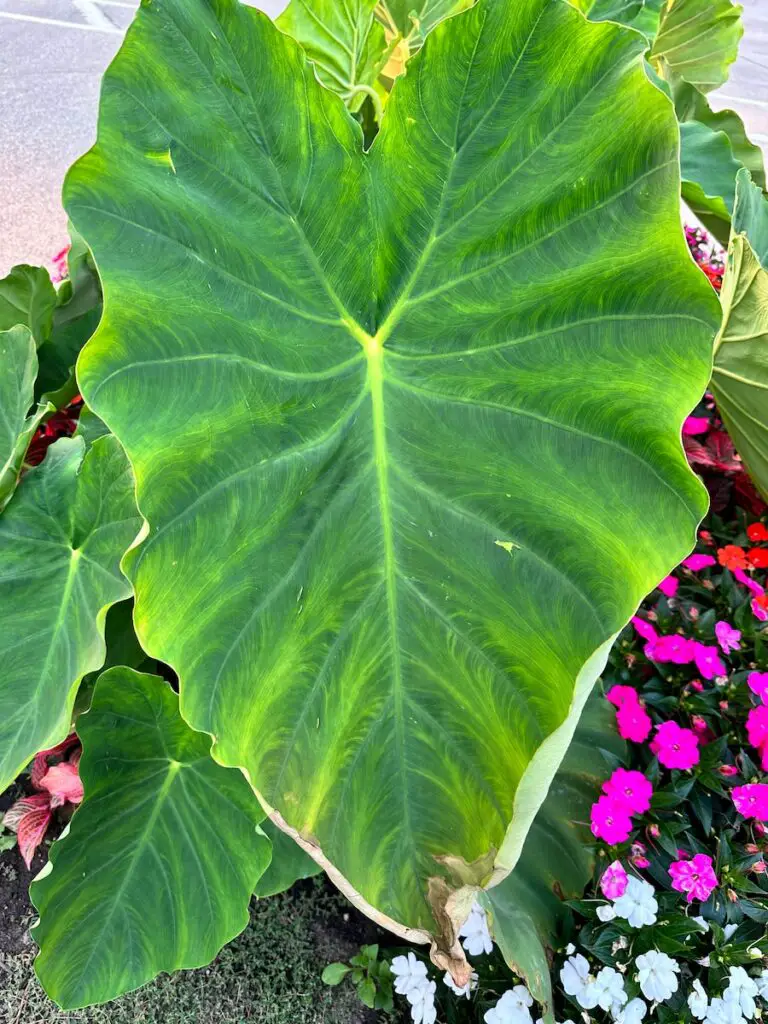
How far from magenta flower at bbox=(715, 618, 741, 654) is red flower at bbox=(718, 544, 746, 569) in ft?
0.42

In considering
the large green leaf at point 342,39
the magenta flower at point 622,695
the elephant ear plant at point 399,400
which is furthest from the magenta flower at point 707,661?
the large green leaf at point 342,39

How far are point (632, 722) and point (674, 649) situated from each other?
15 cm

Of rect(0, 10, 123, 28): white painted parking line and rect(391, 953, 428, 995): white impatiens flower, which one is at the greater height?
rect(0, 10, 123, 28): white painted parking line

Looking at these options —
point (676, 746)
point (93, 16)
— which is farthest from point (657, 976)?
point (93, 16)

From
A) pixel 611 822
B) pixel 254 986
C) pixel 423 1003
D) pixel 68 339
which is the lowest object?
pixel 254 986

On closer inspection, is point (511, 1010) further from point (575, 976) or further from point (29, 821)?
point (29, 821)

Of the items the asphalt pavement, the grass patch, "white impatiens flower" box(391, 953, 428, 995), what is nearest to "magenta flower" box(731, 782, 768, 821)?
"white impatiens flower" box(391, 953, 428, 995)

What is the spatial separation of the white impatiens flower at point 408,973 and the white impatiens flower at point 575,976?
7.5 inches

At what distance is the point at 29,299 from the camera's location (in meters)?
1.13

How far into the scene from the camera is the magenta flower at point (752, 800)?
1.02 metres

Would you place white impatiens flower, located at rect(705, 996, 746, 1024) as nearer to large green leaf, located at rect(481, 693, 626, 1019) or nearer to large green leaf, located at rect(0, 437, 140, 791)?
large green leaf, located at rect(481, 693, 626, 1019)

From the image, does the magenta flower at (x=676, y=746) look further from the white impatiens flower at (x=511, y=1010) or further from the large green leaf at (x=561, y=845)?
the white impatiens flower at (x=511, y=1010)

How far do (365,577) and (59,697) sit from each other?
0.38 metres

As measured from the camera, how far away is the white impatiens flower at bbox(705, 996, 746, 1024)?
93 centimetres
